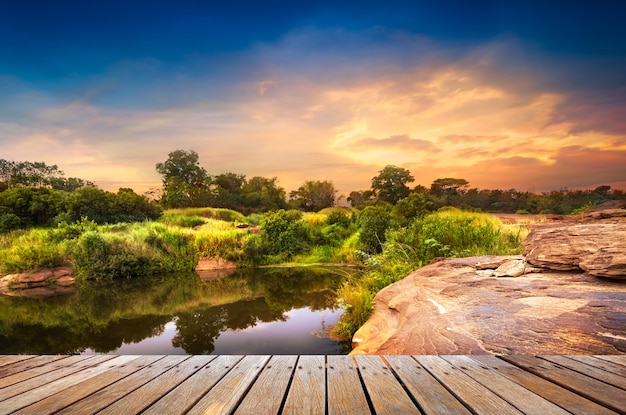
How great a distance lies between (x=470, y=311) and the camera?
3533 millimetres

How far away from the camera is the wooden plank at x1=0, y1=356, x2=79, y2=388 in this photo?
5.81ft

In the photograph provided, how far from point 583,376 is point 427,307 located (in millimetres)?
2452

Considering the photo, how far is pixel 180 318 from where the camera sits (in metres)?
6.94

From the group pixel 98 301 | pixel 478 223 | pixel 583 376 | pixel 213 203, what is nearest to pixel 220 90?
pixel 98 301

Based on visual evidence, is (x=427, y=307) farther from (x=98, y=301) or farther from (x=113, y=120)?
(x=113, y=120)

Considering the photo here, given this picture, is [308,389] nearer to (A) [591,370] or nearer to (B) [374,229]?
(A) [591,370]

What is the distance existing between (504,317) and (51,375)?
3.72 m

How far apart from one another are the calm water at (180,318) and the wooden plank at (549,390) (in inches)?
140

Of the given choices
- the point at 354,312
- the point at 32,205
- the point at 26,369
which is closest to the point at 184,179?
the point at 32,205

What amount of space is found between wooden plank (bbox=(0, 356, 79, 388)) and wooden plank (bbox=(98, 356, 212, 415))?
0.80 meters

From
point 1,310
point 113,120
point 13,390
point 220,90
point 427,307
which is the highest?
point 220,90

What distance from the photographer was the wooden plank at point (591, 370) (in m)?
1.61

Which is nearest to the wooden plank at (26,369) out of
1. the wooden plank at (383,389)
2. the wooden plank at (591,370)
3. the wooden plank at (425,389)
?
the wooden plank at (383,389)

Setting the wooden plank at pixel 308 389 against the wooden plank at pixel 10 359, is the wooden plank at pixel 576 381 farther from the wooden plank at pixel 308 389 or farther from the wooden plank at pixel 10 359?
the wooden plank at pixel 10 359
